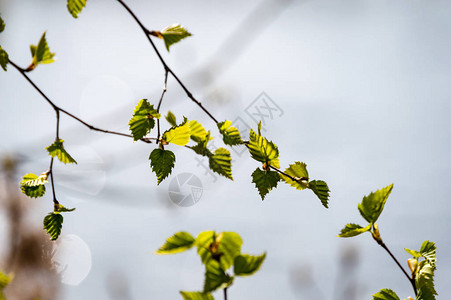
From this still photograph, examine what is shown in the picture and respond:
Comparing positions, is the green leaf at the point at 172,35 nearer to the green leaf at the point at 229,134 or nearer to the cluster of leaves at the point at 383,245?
the green leaf at the point at 229,134

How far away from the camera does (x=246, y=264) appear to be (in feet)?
1.13

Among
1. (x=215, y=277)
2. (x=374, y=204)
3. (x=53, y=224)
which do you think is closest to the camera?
(x=215, y=277)

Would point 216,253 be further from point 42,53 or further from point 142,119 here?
point 42,53

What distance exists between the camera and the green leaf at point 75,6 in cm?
56

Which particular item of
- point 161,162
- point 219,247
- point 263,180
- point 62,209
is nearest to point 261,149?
point 263,180

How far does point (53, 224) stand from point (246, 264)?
19.3 inches

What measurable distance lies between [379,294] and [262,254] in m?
0.30

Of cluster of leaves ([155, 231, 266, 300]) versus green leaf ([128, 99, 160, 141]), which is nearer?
cluster of leaves ([155, 231, 266, 300])

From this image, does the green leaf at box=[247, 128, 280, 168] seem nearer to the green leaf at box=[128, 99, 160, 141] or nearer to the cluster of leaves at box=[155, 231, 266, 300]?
the green leaf at box=[128, 99, 160, 141]

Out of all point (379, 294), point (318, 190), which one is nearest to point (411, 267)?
point (379, 294)

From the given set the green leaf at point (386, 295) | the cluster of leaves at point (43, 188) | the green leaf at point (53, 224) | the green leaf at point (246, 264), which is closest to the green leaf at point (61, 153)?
the cluster of leaves at point (43, 188)

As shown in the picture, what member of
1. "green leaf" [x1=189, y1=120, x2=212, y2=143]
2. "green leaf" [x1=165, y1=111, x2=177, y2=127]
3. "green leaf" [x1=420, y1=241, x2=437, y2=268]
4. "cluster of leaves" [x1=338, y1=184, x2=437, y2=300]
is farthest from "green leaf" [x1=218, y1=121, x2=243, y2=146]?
"green leaf" [x1=420, y1=241, x2=437, y2=268]

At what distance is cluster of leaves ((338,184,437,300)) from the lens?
47 cm

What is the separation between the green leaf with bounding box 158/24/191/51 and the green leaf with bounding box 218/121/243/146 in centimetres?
17
